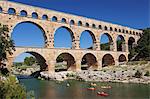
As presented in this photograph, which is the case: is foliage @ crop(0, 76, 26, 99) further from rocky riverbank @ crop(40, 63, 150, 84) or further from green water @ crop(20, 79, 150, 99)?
rocky riverbank @ crop(40, 63, 150, 84)

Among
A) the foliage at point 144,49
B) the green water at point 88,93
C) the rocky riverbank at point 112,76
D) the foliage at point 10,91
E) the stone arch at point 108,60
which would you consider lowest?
the green water at point 88,93

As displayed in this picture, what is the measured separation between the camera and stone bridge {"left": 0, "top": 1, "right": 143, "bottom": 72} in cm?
4741

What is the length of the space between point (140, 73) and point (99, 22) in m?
25.3

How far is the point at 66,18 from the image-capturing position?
5706cm

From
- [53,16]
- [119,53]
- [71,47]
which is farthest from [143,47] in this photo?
[53,16]

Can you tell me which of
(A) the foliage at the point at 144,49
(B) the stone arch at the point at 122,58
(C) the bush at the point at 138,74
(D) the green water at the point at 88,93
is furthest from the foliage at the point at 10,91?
(B) the stone arch at the point at 122,58

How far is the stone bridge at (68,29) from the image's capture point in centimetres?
4741

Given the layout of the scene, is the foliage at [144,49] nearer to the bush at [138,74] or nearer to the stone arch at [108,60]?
the stone arch at [108,60]

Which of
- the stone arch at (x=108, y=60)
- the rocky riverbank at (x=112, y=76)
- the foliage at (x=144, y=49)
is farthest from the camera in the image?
the stone arch at (x=108, y=60)

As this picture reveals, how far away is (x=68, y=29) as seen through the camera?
57.4 metres

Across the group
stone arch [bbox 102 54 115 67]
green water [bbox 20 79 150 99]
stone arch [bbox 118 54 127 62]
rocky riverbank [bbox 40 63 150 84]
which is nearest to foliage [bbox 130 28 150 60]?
stone arch [bbox 118 54 127 62]

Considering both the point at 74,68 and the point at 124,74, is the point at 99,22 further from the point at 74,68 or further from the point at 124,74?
the point at 124,74

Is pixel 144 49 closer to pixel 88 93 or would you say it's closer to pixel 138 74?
pixel 138 74

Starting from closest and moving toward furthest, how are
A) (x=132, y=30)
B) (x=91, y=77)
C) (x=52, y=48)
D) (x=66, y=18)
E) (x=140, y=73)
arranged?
(x=140, y=73) < (x=91, y=77) < (x=52, y=48) < (x=66, y=18) < (x=132, y=30)
